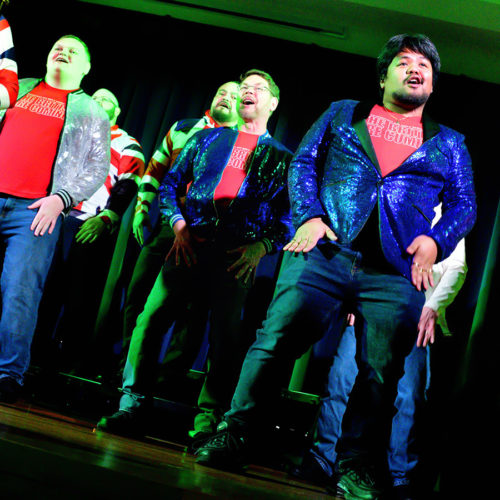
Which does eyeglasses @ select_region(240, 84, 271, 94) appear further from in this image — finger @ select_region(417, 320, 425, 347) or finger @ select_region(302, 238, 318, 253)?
finger @ select_region(417, 320, 425, 347)

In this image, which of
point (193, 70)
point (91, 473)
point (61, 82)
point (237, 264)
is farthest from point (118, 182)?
point (91, 473)

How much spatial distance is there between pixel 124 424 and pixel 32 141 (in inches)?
62.8

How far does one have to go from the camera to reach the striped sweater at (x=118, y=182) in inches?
127

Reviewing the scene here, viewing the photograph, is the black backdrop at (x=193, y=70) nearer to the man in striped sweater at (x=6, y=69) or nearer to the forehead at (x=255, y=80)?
the forehead at (x=255, y=80)

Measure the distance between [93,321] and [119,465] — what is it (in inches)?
83.8

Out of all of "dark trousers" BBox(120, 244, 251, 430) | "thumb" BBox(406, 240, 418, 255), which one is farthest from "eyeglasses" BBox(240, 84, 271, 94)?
"thumb" BBox(406, 240, 418, 255)

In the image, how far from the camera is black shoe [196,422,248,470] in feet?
5.70

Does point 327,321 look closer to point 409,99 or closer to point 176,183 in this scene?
point 409,99

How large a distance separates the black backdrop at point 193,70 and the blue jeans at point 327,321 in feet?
5.51

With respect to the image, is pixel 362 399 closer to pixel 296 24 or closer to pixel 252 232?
pixel 252 232

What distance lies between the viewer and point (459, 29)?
330 centimetres

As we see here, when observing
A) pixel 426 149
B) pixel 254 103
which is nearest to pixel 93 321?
pixel 254 103

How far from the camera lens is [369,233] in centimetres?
203

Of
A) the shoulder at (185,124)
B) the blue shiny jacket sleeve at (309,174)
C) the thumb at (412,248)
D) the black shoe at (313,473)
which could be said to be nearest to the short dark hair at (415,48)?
the blue shiny jacket sleeve at (309,174)
